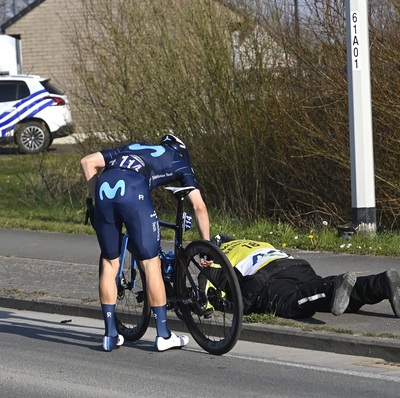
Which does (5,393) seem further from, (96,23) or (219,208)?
(96,23)

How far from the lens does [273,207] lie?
15.9 metres

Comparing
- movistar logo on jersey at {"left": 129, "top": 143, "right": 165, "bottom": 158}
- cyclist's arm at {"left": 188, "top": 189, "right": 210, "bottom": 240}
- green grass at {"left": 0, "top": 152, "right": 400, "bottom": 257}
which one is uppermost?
movistar logo on jersey at {"left": 129, "top": 143, "right": 165, "bottom": 158}

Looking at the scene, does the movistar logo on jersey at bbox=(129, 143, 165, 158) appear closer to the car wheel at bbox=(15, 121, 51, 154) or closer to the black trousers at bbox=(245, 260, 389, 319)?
the black trousers at bbox=(245, 260, 389, 319)

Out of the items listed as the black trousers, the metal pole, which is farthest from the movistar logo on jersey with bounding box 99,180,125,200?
the metal pole

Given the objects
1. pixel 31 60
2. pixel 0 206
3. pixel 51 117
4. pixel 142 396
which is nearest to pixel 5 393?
pixel 142 396

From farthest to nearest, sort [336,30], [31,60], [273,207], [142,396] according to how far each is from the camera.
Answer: [31,60] → [273,207] → [336,30] → [142,396]

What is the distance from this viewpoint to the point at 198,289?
790 cm

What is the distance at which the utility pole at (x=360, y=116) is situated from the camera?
41.8ft

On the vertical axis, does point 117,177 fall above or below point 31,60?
below

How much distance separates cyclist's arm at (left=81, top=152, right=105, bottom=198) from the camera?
788 cm

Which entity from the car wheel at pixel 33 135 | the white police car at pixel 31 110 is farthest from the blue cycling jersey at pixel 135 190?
the car wheel at pixel 33 135

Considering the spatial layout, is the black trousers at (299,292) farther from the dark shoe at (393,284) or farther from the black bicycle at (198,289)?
the black bicycle at (198,289)

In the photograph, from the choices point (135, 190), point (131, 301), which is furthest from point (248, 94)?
point (135, 190)

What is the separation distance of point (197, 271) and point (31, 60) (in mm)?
35395
